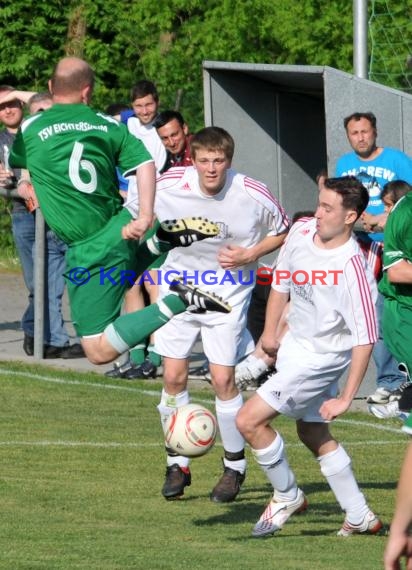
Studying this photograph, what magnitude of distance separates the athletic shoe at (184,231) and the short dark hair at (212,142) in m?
0.44

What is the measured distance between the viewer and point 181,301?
8.48 metres

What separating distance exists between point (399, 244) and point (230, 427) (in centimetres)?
171

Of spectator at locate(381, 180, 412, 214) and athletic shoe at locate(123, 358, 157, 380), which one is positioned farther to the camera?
athletic shoe at locate(123, 358, 157, 380)

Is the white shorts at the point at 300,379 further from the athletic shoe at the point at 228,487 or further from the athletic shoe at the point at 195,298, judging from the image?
the athletic shoe at the point at 228,487

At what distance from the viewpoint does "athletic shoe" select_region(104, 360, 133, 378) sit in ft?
46.5

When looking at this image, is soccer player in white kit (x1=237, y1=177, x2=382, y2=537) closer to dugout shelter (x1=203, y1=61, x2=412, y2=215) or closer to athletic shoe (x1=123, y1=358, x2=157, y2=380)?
dugout shelter (x1=203, y1=61, x2=412, y2=215)

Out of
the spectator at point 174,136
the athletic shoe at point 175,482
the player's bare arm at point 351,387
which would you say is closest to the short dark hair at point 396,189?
the spectator at point 174,136

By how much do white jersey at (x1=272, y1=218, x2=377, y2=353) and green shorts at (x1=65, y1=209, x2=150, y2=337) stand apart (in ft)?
3.47

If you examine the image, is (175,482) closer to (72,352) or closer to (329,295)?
(329,295)

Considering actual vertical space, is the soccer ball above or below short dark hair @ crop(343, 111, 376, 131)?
below

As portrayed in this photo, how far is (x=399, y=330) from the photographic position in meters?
9.06

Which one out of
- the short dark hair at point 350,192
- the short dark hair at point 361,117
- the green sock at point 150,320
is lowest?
the green sock at point 150,320

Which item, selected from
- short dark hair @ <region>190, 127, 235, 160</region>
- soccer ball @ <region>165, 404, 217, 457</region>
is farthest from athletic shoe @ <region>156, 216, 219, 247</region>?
soccer ball @ <region>165, 404, 217, 457</region>

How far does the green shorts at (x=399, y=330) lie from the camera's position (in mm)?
9047
